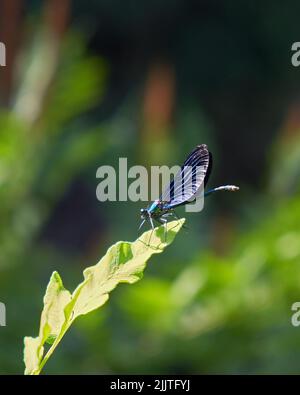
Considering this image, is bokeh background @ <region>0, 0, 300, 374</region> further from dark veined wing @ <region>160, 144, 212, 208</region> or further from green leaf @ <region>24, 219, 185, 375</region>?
green leaf @ <region>24, 219, 185, 375</region>

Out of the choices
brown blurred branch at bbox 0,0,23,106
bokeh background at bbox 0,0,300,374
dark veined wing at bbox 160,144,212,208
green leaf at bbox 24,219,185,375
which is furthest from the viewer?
brown blurred branch at bbox 0,0,23,106

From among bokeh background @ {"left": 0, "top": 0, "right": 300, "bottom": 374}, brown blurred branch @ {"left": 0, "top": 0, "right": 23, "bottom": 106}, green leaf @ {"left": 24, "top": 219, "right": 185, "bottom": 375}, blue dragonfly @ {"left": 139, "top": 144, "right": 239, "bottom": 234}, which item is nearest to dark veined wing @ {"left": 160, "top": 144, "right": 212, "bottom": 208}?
blue dragonfly @ {"left": 139, "top": 144, "right": 239, "bottom": 234}

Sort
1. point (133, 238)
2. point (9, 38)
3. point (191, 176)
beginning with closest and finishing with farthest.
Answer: point (191, 176)
point (133, 238)
point (9, 38)

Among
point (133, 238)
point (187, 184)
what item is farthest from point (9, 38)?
point (187, 184)

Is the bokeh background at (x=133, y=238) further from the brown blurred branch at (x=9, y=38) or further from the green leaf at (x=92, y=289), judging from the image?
the green leaf at (x=92, y=289)

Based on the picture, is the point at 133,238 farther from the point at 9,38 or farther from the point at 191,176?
the point at 191,176

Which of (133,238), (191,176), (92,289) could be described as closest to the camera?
(92,289)
